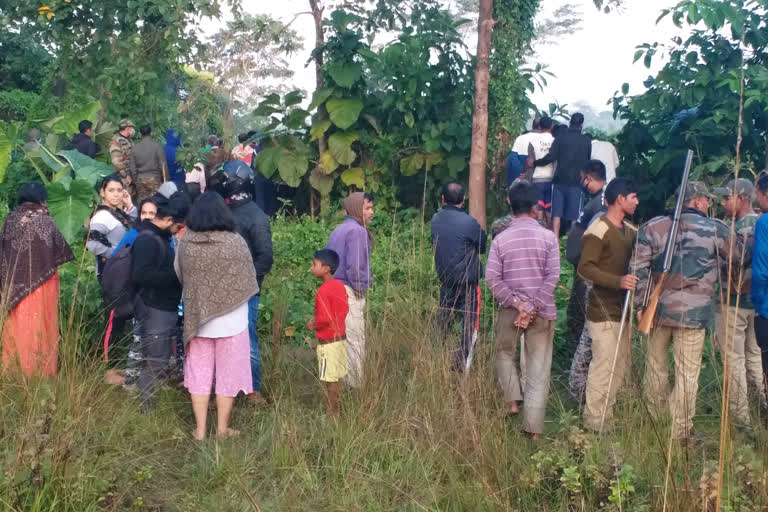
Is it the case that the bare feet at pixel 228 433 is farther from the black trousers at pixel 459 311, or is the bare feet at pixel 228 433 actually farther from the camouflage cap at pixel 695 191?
the camouflage cap at pixel 695 191

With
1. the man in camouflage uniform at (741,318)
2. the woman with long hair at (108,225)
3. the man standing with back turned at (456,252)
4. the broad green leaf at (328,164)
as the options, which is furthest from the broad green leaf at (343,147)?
the man in camouflage uniform at (741,318)

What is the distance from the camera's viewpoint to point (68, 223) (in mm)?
7297

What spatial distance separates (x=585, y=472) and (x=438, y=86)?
859cm

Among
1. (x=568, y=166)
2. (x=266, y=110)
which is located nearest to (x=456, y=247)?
(x=568, y=166)

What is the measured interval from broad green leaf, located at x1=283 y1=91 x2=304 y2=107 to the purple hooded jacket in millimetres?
6390

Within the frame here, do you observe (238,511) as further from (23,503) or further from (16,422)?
(16,422)

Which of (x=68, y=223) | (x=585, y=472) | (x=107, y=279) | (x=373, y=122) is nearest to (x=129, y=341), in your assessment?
(x=107, y=279)

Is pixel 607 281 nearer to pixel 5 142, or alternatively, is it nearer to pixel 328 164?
pixel 5 142

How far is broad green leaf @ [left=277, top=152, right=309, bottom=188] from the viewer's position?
477 inches

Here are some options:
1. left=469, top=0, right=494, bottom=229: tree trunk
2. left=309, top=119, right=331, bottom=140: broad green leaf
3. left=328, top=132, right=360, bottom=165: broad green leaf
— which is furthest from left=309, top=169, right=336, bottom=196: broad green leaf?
left=469, top=0, right=494, bottom=229: tree trunk

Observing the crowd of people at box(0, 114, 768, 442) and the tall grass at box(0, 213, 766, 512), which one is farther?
the crowd of people at box(0, 114, 768, 442)

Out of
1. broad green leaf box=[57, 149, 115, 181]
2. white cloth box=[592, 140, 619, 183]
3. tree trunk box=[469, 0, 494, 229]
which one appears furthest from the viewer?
white cloth box=[592, 140, 619, 183]

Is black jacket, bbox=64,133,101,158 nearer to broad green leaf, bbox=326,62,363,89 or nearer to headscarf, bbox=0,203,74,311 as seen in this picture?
broad green leaf, bbox=326,62,363,89

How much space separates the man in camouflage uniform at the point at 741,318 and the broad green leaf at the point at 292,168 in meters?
6.96
